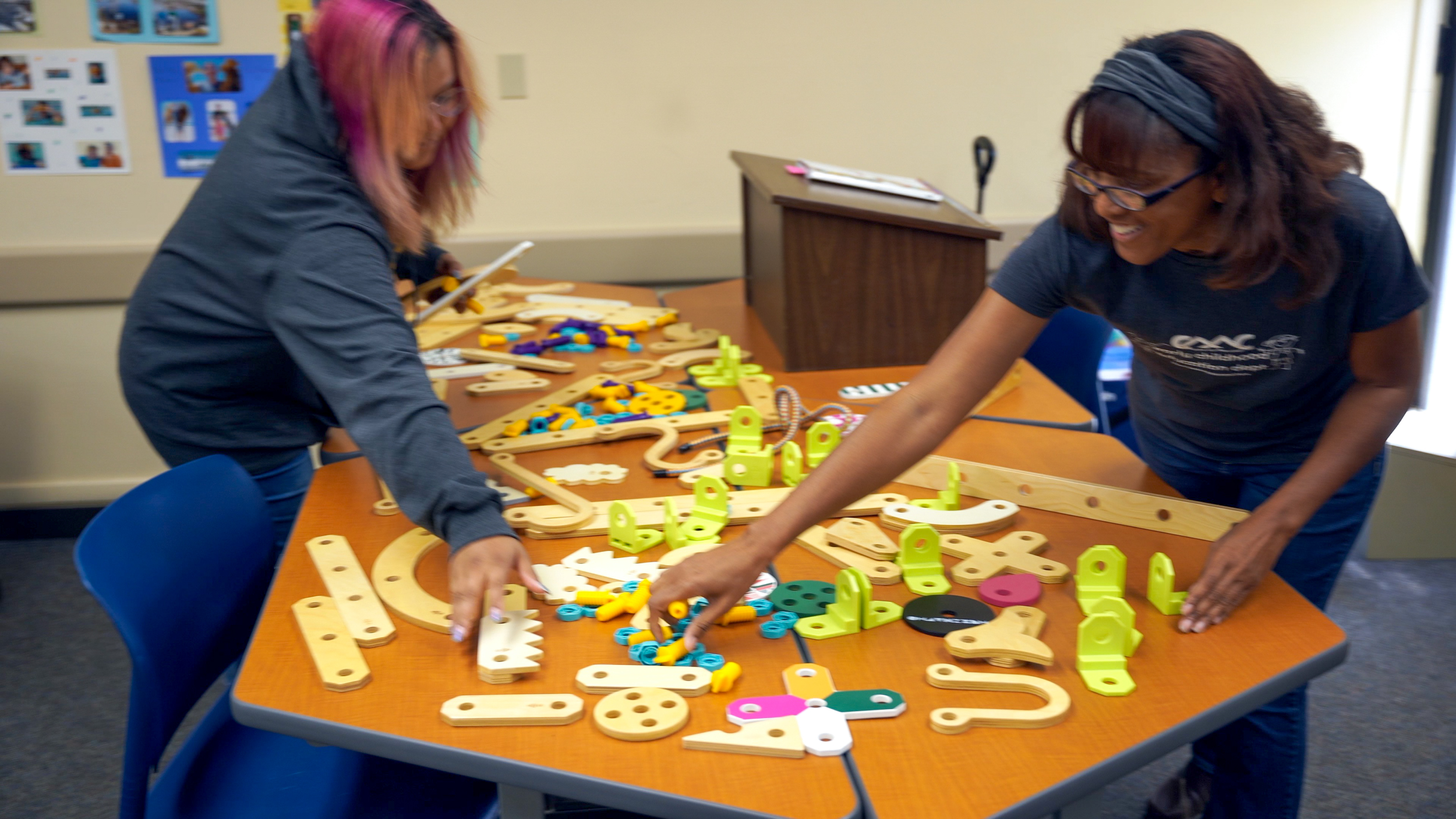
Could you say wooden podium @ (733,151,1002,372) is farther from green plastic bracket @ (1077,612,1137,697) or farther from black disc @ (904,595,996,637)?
green plastic bracket @ (1077,612,1137,697)

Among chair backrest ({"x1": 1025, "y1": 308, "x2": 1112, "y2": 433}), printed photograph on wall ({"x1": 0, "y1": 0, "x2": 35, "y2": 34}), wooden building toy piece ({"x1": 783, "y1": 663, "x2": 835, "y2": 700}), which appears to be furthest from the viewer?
printed photograph on wall ({"x1": 0, "y1": 0, "x2": 35, "y2": 34})

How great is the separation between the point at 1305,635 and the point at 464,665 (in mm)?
966

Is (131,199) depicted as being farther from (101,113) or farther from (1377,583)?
(1377,583)

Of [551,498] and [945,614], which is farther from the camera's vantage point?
[551,498]

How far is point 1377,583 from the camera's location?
3.06m

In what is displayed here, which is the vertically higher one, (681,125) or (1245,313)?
(681,125)

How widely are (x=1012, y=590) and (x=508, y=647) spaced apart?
24.4 inches

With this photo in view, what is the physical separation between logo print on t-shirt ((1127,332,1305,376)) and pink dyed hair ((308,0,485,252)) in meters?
1.08

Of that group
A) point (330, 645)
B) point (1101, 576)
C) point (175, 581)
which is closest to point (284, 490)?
point (175, 581)

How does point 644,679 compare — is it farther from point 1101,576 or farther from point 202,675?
point 202,675

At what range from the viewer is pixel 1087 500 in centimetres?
152

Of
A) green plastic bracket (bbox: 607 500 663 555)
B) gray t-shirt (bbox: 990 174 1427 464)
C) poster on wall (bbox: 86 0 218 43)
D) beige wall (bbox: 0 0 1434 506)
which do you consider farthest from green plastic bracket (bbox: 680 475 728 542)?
poster on wall (bbox: 86 0 218 43)

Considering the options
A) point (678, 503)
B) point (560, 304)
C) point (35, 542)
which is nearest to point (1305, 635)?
point (678, 503)

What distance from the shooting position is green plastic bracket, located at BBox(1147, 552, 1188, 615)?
1232 millimetres
